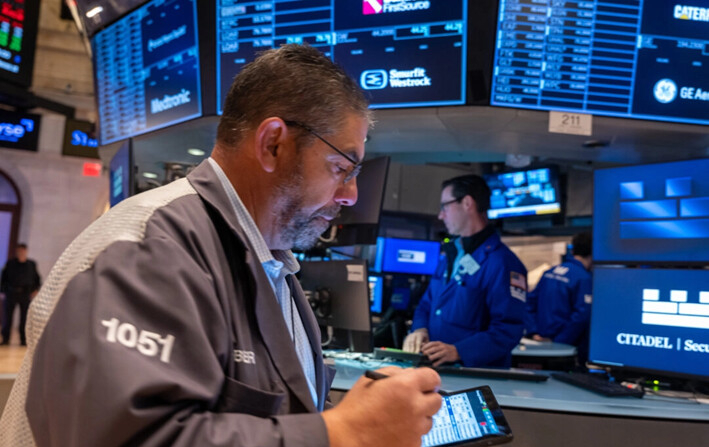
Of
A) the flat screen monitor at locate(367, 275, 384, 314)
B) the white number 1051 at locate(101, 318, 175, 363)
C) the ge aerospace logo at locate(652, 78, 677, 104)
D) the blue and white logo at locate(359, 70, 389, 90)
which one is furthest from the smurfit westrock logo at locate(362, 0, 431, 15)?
the flat screen monitor at locate(367, 275, 384, 314)

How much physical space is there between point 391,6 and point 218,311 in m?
2.16

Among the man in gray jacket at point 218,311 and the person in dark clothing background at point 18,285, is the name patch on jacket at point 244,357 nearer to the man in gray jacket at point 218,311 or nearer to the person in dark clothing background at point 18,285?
the man in gray jacket at point 218,311

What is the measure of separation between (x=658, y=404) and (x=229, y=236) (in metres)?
1.75

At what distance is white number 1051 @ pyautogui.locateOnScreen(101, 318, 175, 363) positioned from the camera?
657mm

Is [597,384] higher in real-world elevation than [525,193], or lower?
lower

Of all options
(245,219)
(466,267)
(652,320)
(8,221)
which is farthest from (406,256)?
(8,221)

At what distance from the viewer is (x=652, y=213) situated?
2373 millimetres

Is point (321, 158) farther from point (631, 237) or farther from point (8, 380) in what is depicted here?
point (631, 237)

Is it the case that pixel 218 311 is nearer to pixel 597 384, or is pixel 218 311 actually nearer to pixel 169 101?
pixel 597 384

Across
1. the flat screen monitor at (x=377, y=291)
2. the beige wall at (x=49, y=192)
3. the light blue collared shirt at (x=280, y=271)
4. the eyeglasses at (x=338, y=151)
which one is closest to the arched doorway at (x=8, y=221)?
the beige wall at (x=49, y=192)

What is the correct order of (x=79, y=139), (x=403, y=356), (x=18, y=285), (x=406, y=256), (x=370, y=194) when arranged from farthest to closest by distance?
(x=18, y=285)
(x=79, y=139)
(x=406, y=256)
(x=403, y=356)
(x=370, y=194)

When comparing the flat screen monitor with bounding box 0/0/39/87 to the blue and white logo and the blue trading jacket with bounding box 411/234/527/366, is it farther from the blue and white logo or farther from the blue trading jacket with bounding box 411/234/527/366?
the blue trading jacket with bounding box 411/234/527/366

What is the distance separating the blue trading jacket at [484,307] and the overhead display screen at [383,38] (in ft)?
2.87

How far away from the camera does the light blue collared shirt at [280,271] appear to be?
983 mm
